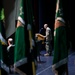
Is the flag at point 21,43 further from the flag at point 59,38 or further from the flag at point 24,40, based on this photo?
the flag at point 59,38

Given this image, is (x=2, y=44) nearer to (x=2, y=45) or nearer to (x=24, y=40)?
(x=2, y=45)

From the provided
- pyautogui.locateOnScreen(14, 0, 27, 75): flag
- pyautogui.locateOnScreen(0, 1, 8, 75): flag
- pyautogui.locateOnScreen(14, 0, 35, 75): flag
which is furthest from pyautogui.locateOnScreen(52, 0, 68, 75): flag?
pyautogui.locateOnScreen(0, 1, 8, 75): flag

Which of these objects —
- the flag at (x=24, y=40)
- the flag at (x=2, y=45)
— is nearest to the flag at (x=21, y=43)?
the flag at (x=24, y=40)

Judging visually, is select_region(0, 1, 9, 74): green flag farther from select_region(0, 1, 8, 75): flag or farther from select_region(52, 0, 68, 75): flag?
select_region(52, 0, 68, 75): flag

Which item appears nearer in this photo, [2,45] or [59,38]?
[59,38]

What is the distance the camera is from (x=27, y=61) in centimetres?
432

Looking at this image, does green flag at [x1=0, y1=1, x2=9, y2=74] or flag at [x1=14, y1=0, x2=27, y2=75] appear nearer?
flag at [x1=14, y1=0, x2=27, y2=75]

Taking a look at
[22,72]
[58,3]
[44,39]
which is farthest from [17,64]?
[44,39]

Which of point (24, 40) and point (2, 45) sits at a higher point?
point (24, 40)

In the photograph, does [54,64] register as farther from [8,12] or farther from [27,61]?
[8,12]

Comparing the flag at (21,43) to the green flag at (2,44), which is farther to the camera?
the green flag at (2,44)

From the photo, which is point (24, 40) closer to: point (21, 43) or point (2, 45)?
point (21, 43)

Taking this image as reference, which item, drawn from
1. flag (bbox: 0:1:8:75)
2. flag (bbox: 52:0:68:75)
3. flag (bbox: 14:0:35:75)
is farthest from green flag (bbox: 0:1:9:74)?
flag (bbox: 52:0:68:75)

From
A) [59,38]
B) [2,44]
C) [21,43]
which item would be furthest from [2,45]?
[59,38]
